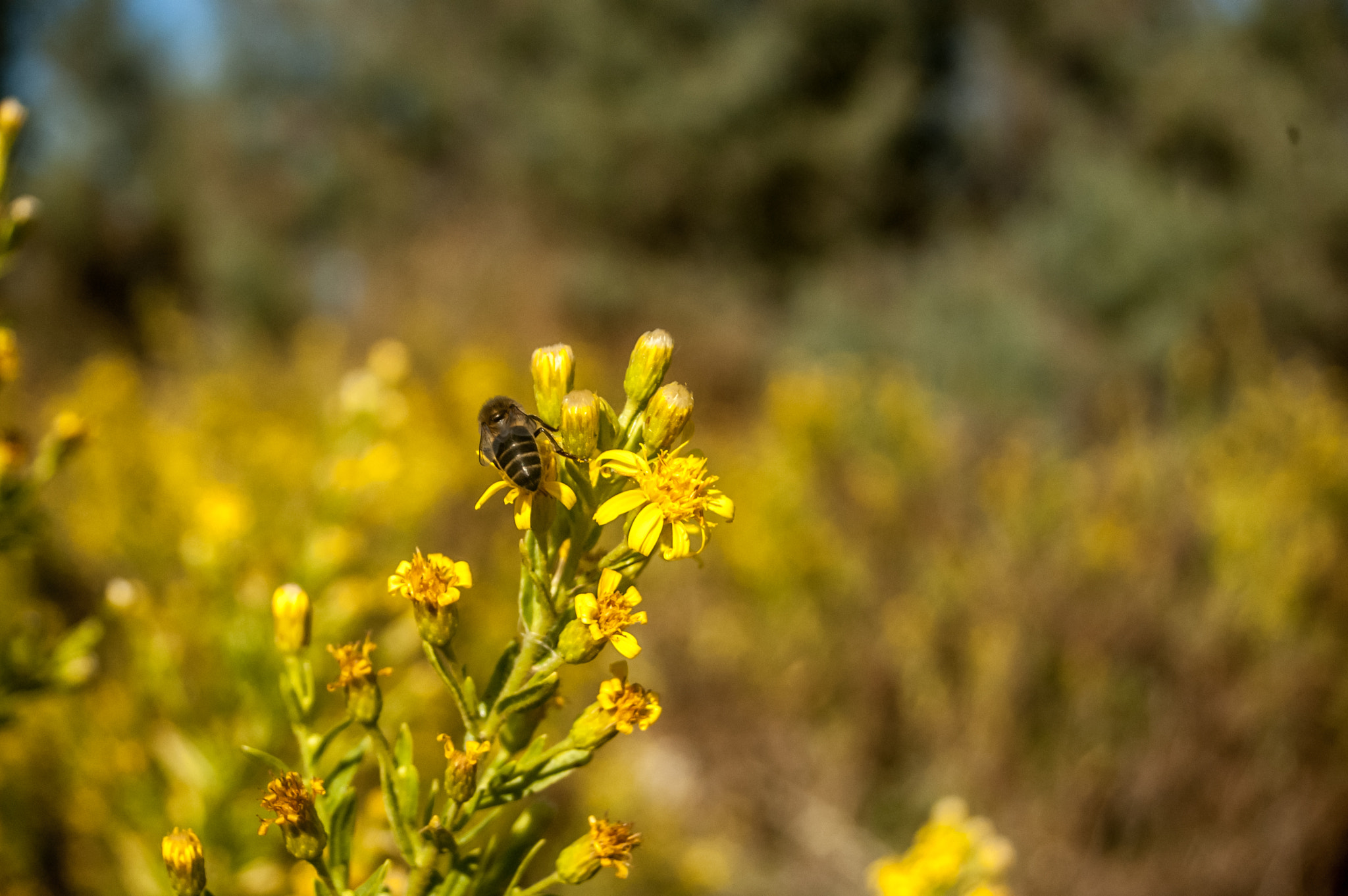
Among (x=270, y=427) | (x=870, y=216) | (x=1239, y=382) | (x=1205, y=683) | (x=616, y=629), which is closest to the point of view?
(x=616, y=629)

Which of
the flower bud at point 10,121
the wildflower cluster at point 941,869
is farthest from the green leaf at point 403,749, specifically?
the flower bud at point 10,121

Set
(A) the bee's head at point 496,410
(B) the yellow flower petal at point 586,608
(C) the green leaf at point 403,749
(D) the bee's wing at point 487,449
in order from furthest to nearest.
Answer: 1. (A) the bee's head at point 496,410
2. (D) the bee's wing at point 487,449
3. (C) the green leaf at point 403,749
4. (B) the yellow flower petal at point 586,608

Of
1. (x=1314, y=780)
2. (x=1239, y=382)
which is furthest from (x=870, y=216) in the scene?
(x=1314, y=780)

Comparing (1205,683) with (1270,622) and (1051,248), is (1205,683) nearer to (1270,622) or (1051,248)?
(1270,622)

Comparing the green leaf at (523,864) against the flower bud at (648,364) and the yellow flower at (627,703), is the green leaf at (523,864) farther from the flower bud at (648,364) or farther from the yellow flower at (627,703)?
the flower bud at (648,364)

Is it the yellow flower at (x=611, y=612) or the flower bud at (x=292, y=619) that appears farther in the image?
the flower bud at (x=292, y=619)

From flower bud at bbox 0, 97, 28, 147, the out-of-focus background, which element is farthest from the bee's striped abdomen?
flower bud at bbox 0, 97, 28, 147

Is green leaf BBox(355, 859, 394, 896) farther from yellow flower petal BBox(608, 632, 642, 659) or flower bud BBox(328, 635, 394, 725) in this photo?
yellow flower petal BBox(608, 632, 642, 659)
